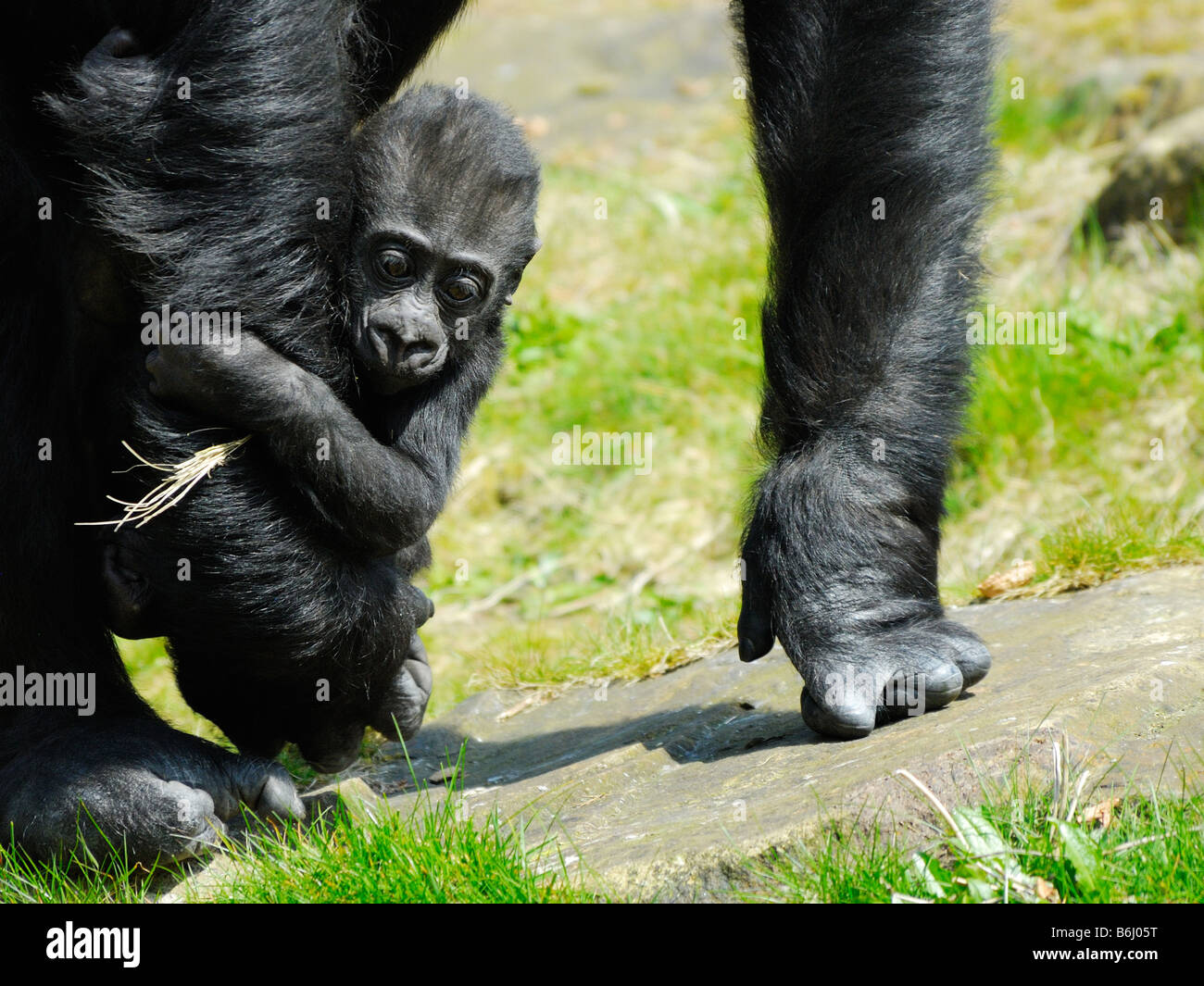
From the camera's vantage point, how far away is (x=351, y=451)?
2631mm

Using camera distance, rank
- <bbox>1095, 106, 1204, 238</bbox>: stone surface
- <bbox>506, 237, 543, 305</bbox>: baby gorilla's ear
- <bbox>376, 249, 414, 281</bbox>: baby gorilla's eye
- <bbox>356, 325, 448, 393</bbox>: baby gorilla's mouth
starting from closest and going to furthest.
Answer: <bbox>356, 325, 448, 393</bbox>: baby gorilla's mouth, <bbox>376, 249, 414, 281</bbox>: baby gorilla's eye, <bbox>506, 237, 543, 305</bbox>: baby gorilla's ear, <bbox>1095, 106, 1204, 238</bbox>: stone surface

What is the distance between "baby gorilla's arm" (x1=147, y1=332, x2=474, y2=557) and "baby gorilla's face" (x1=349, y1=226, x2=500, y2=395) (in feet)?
0.40

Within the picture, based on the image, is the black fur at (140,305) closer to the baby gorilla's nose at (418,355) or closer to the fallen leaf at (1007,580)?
the baby gorilla's nose at (418,355)

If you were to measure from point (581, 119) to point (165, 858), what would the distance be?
7303mm

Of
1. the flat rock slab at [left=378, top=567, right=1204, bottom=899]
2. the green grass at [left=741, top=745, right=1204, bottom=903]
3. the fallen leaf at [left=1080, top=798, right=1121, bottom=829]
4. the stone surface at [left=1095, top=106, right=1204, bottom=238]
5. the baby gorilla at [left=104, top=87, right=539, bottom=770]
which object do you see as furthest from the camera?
the stone surface at [left=1095, top=106, right=1204, bottom=238]

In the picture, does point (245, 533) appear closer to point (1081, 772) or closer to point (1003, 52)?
point (1081, 772)

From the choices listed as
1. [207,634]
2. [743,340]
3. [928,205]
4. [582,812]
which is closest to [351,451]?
[207,634]

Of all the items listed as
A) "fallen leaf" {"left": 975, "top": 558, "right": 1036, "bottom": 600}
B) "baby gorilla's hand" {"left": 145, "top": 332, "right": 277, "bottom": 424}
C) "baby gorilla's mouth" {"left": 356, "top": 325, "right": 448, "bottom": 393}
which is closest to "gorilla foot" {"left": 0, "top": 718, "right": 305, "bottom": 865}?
"baby gorilla's hand" {"left": 145, "top": 332, "right": 277, "bottom": 424}

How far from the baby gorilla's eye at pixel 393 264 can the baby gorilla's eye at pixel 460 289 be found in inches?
4.0

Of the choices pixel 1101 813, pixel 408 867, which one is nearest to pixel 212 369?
pixel 408 867

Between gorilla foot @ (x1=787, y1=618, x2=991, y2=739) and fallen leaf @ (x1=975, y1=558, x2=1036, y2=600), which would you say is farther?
fallen leaf @ (x1=975, y1=558, x2=1036, y2=600)

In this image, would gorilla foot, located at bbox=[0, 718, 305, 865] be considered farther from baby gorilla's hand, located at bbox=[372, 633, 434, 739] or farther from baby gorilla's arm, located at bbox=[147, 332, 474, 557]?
baby gorilla's arm, located at bbox=[147, 332, 474, 557]

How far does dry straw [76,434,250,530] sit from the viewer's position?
8.18ft

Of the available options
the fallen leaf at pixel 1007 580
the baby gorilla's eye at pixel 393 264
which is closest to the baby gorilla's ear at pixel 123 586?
the baby gorilla's eye at pixel 393 264
